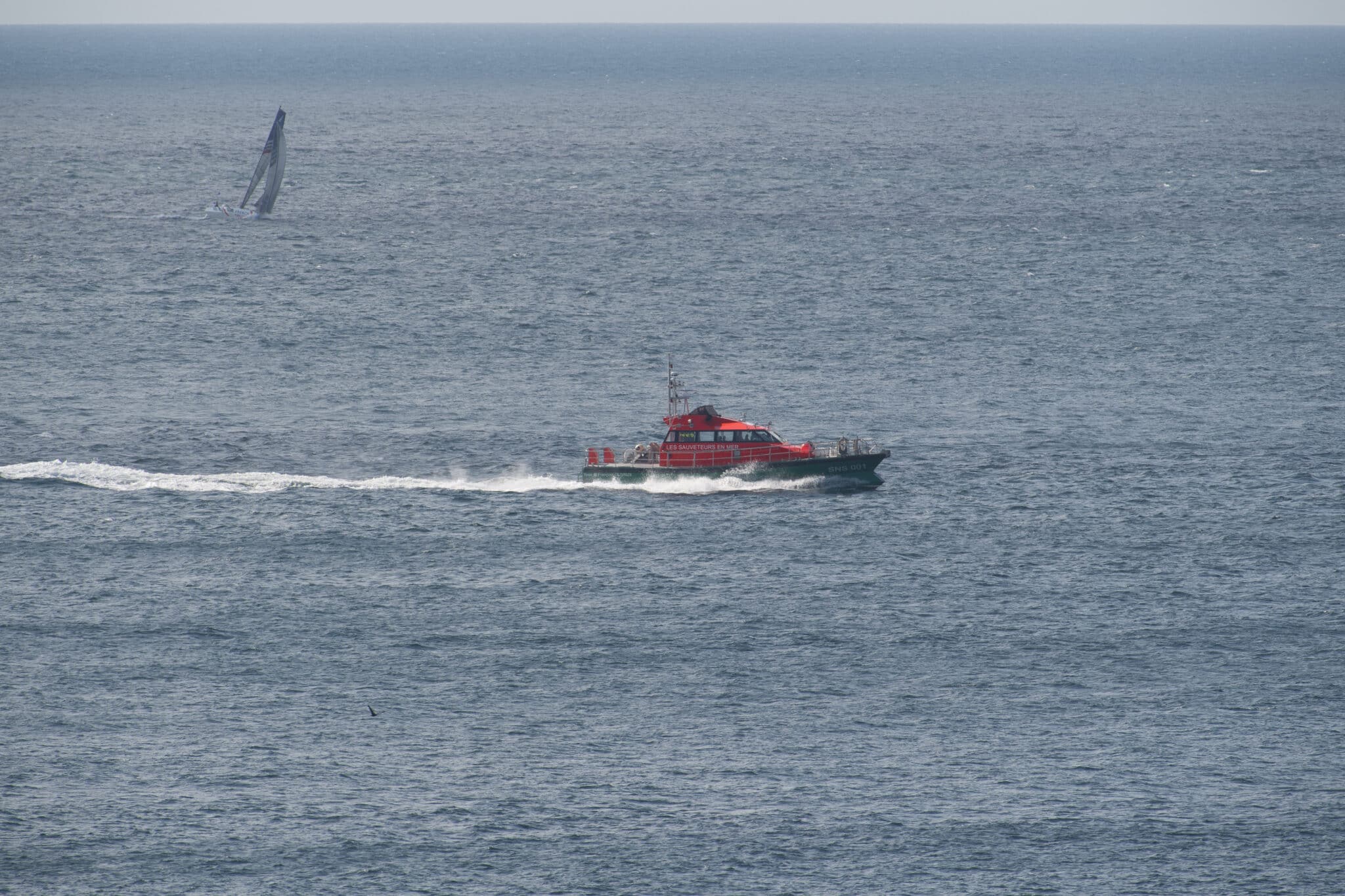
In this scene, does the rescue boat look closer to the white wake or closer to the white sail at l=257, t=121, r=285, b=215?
the white wake

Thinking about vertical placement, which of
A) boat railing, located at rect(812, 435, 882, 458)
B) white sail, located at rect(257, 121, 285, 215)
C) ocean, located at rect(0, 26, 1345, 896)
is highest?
white sail, located at rect(257, 121, 285, 215)

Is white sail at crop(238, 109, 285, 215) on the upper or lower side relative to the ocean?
upper

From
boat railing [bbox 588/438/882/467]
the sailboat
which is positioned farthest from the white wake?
the sailboat

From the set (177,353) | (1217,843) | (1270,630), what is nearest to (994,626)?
(1270,630)

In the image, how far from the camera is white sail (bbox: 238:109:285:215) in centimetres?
19438

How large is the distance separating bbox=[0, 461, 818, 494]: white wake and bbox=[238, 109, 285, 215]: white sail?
324 feet

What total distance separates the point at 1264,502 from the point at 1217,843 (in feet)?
125

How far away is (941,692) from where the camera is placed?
7406cm

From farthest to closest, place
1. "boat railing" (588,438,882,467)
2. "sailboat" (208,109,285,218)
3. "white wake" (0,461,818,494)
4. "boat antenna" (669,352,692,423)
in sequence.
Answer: "sailboat" (208,109,285,218) < "boat antenna" (669,352,692,423) < "white wake" (0,461,818,494) < "boat railing" (588,438,882,467)

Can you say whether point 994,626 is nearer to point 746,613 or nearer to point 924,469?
point 746,613

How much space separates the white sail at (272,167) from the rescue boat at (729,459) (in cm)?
10832

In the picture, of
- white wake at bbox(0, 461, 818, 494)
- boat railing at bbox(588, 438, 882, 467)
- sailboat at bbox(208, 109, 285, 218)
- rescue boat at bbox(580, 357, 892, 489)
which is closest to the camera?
rescue boat at bbox(580, 357, 892, 489)

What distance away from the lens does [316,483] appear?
327 feet

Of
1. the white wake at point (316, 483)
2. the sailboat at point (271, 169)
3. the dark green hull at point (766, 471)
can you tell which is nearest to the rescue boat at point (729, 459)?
the dark green hull at point (766, 471)
